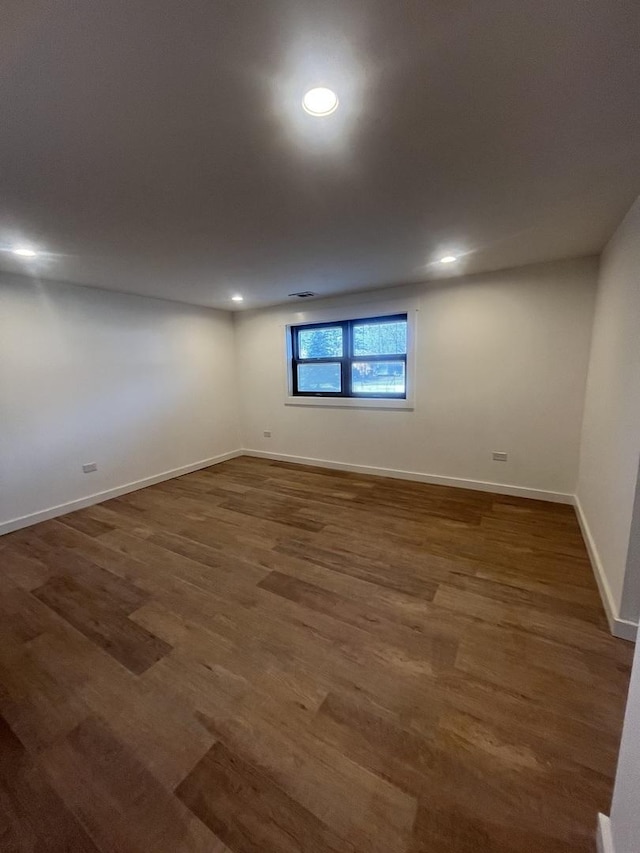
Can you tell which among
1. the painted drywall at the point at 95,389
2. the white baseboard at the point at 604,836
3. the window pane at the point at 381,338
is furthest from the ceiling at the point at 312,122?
the white baseboard at the point at 604,836

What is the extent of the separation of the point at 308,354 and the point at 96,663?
3.91 m

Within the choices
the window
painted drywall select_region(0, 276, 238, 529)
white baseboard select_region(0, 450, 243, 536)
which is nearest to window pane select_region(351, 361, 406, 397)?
the window

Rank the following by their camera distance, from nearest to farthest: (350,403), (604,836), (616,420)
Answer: (604,836)
(616,420)
(350,403)

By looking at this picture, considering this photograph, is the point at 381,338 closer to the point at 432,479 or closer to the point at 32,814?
the point at 432,479

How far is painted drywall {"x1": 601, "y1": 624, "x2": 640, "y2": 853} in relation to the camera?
72cm

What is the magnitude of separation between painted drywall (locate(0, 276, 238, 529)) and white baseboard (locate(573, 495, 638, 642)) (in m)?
4.44

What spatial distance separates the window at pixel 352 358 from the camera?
3961 millimetres

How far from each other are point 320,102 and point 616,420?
2267 mm

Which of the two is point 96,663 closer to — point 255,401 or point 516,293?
point 255,401

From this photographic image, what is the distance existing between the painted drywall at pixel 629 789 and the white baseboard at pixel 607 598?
1.04m

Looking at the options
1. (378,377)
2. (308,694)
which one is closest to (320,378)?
(378,377)

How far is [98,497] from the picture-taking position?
3.58 m

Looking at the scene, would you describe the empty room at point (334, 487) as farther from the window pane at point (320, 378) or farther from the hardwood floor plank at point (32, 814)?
the window pane at point (320, 378)

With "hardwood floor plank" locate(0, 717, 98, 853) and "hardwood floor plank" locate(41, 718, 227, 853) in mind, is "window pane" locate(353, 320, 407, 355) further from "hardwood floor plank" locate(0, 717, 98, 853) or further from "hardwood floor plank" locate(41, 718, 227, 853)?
"hardwood floor plank" locate(0, 717, 98, 853)
